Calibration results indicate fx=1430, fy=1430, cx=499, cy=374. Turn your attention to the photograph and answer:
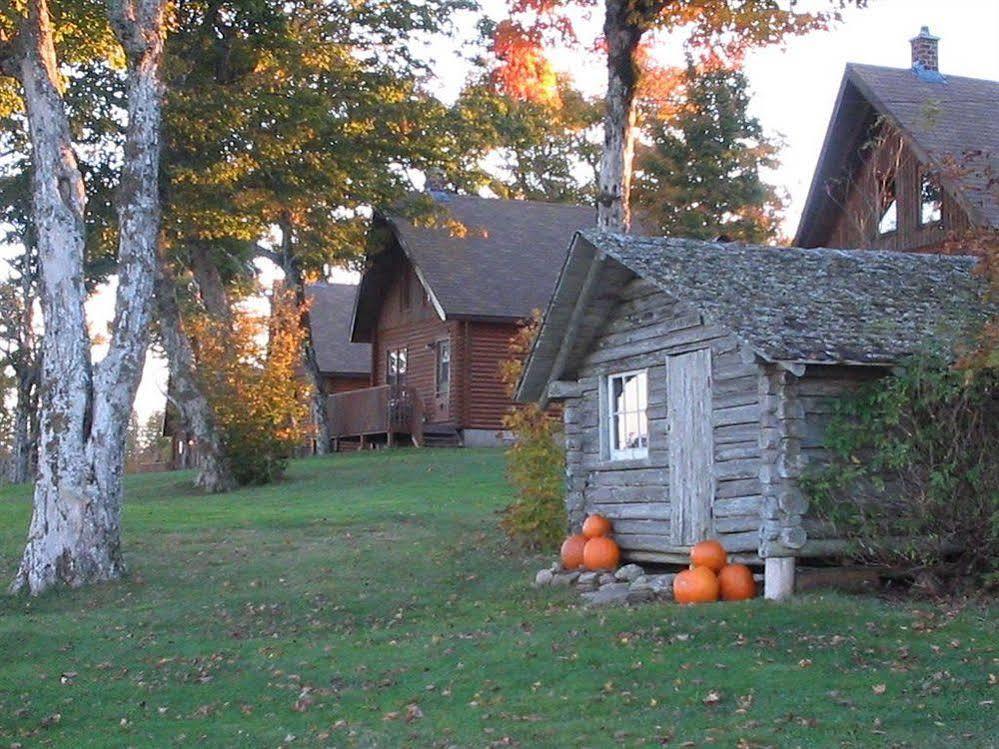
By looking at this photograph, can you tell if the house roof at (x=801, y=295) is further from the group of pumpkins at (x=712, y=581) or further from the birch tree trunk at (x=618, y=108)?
the birch tree trunk at (x=618, y=108)

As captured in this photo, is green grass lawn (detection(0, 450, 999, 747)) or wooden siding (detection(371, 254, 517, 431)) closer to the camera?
green grass lawn (detection(0, 450, 999, 747))

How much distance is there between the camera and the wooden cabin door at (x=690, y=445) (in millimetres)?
16531

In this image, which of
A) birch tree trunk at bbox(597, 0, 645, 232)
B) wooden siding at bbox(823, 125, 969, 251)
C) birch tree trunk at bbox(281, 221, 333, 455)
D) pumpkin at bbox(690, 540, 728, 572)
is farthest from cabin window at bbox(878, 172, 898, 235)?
birch tree trunk at bbox(281, 221, 333, 455)

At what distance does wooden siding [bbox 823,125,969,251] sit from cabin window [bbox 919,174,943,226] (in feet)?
0.29

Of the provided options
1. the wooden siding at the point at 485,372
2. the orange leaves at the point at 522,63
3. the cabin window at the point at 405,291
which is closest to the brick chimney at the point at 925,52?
the orange leaves at the point at 522,63

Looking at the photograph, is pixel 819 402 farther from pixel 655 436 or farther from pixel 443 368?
pixel 443 368

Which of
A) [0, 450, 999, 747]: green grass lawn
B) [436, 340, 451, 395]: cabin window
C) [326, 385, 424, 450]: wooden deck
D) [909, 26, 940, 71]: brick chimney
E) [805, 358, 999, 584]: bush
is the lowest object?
[0, 450, 999, 747]: green grass lawn

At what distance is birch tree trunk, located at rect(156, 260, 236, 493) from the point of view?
32312 millimetres

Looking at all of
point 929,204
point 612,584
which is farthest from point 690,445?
point 929,204

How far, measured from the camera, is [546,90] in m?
29.4

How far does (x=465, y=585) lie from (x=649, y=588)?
9.55 feet

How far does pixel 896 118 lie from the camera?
92.2 feet

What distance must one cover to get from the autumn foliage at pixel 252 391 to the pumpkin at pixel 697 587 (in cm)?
1879

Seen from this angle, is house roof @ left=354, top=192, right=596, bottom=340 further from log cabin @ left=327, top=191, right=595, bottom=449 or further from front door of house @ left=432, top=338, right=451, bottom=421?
front door of house @ left=432, top=338, right=451, bottom=421
